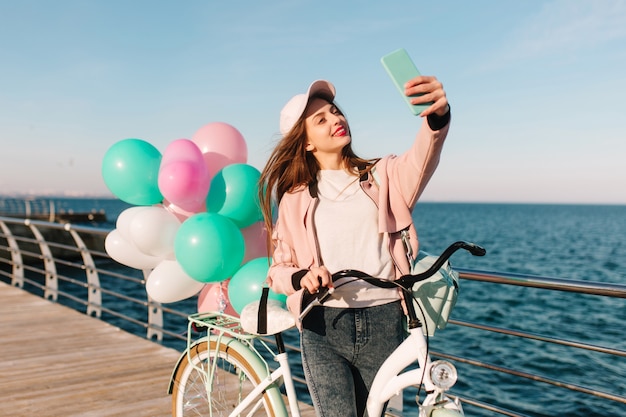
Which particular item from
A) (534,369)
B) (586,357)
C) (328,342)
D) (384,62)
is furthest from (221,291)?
(586,357)

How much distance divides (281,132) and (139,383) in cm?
272

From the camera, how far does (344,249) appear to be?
180cm

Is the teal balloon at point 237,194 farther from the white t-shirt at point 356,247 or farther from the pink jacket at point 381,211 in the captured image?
the white t-shirt at point 356,247

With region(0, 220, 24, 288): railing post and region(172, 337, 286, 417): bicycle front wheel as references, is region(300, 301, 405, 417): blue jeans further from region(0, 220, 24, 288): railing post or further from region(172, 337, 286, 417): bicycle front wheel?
region(0, 220, 24, 288): railing post

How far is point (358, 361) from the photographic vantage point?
183 centimetres

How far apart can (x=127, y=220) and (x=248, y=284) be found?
833mm

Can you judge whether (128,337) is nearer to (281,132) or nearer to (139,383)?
(139,383)

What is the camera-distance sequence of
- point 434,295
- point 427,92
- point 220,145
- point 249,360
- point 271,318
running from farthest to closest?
1. point 220,145
2. point 249,360
3. point 271,318
4. point 434,295
5. point 427,92

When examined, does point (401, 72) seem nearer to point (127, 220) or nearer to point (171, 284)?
point (171, 284)

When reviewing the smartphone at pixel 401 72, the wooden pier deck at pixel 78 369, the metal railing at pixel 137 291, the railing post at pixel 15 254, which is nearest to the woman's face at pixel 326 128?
the smartphone at pixel 401 72

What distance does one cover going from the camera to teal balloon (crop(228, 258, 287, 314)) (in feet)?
7.58

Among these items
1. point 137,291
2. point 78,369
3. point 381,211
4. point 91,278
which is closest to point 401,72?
point 381,211

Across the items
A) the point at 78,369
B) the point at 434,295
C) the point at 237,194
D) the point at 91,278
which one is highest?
the point at 237,194

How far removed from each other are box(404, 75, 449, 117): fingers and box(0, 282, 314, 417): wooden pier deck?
8.18ft
